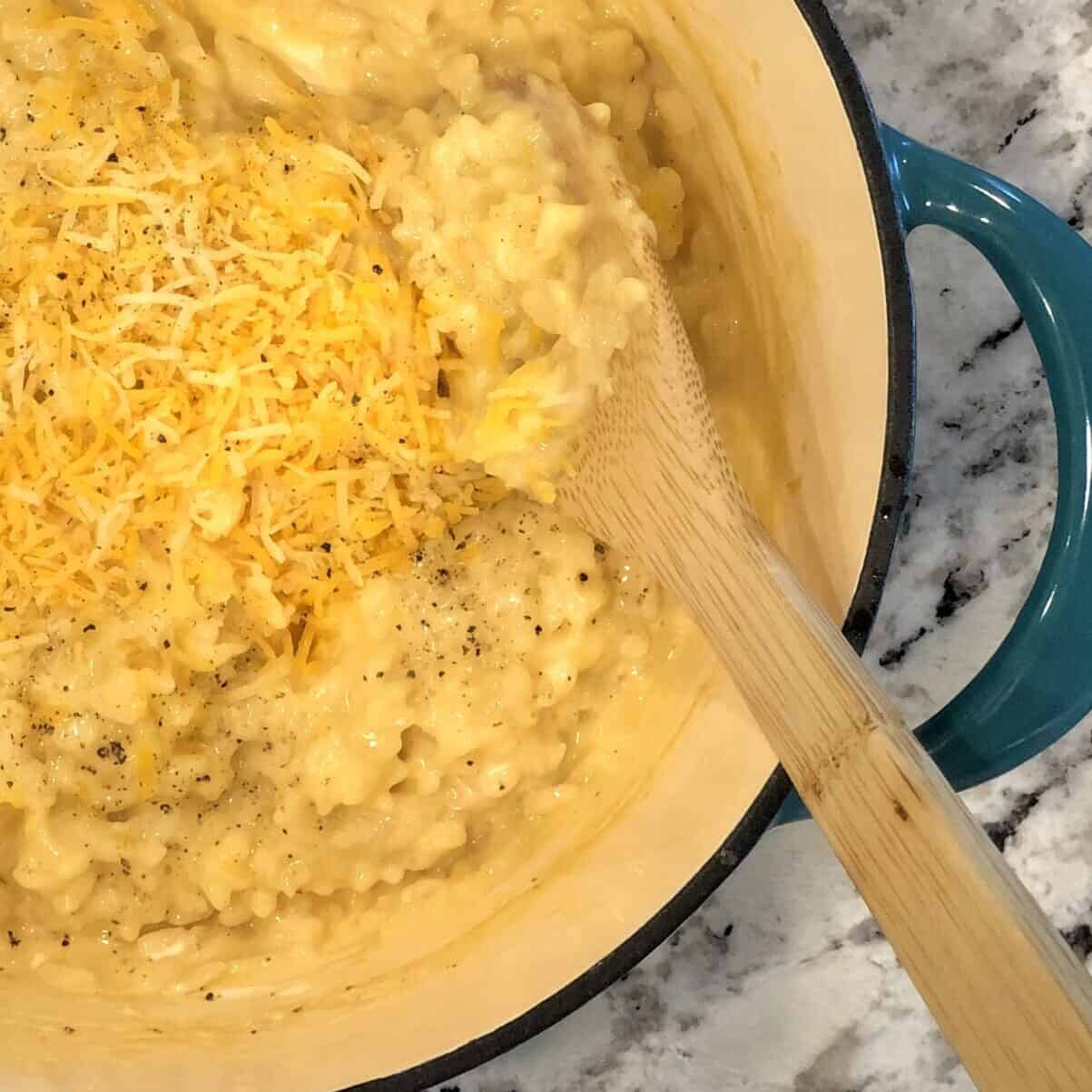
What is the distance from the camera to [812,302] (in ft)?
3.09

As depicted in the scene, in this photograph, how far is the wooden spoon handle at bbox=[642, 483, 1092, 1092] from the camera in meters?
0.62

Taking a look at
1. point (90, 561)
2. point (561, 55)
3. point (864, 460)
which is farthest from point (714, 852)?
point (561, 55)

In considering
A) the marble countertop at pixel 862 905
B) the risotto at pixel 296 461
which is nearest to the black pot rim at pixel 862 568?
the risotto at pixel 296 461

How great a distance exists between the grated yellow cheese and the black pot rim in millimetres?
375

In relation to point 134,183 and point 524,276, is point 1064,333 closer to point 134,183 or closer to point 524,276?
point 524,276

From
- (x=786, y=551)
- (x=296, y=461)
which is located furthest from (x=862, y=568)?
(x=296, y=461)

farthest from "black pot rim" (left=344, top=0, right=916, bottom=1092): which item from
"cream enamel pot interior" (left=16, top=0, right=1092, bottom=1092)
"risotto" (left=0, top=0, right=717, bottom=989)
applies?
"risotto" (left=0, top=0, right=717, bottom=989)

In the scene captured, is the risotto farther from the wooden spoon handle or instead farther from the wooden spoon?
the wooden spoon handle

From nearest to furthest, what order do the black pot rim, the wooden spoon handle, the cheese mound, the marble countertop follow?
the wooden spoon handle
the black pot rim
the cheese mound
the marble countertop

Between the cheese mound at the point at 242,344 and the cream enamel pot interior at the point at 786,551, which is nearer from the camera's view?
the cream enamel pot interior at the point at 786,551

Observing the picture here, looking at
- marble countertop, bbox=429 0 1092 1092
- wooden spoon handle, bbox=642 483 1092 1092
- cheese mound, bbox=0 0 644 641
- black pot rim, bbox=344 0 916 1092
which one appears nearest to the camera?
wooden spoon handle, bbox=642 483 1092 1092

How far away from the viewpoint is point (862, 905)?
47.8 inches

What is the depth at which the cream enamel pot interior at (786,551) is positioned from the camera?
0.84m

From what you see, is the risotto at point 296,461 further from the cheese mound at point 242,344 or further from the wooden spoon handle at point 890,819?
the wooden spoon handle at point 890,819
